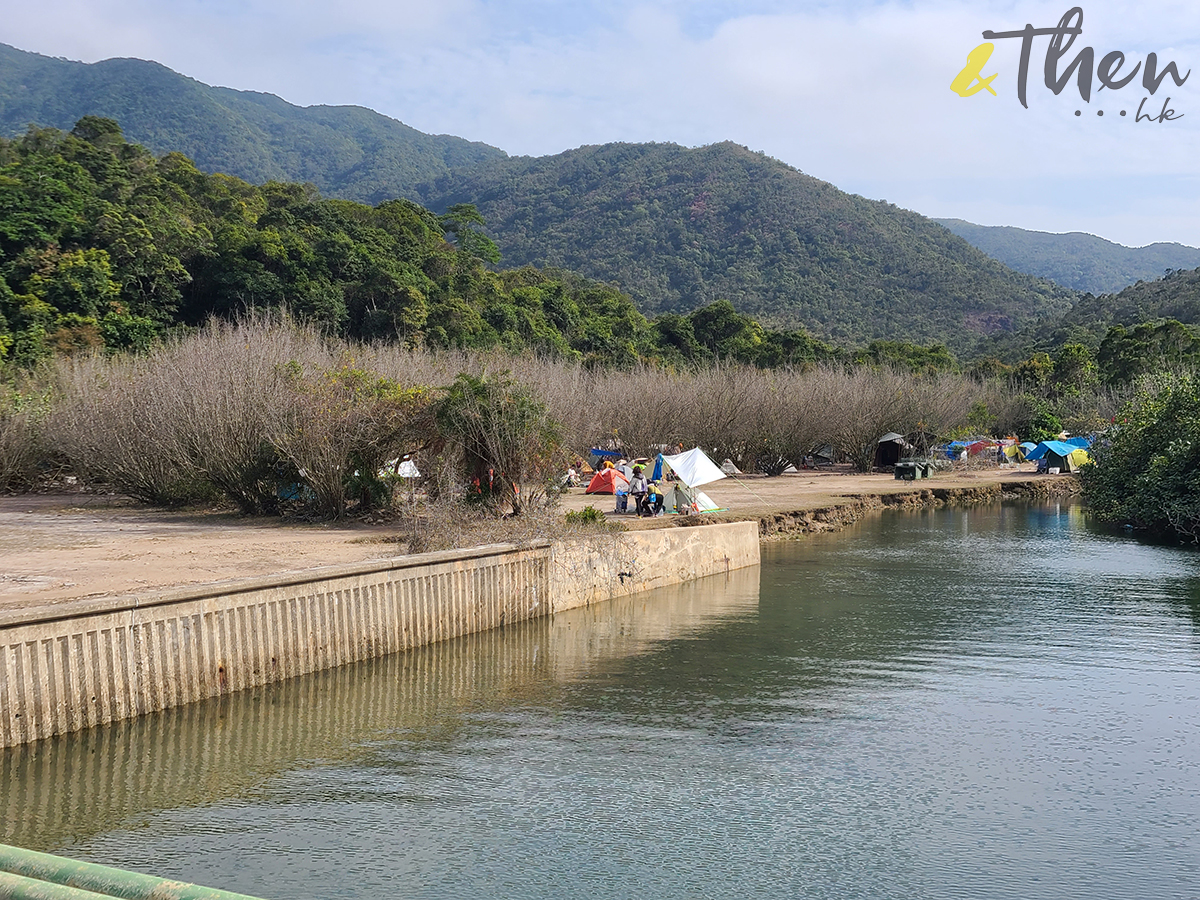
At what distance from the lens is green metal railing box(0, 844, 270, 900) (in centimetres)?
367

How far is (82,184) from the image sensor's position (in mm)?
62062

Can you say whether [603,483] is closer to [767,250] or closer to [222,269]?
[222,269]

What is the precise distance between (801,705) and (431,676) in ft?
18.2

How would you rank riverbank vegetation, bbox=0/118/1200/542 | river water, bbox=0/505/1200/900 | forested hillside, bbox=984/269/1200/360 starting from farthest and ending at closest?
1. forested hillside, bbox=984/269/1200/360
2. riverbank vegetation, bbox=0/118/1200/542
3. river water, bbox=0/505/1200/900

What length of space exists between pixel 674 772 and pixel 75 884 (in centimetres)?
884

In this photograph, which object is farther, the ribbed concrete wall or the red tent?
the red tent

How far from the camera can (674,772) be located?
12.0 metres

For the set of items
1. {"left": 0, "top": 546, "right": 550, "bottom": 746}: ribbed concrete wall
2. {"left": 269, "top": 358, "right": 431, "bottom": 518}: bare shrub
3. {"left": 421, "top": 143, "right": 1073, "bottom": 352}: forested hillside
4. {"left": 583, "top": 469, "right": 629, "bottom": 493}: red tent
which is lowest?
{"left": 0, "top": 546, "right": 550, "bottom": 746}: ribbed concrete wall

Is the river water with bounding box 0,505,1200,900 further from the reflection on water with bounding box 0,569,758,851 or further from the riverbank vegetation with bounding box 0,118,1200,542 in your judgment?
the riverbank vegetation with bounding box 0,118,1200,542

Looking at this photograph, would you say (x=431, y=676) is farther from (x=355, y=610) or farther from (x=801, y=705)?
(x=801, y=705)

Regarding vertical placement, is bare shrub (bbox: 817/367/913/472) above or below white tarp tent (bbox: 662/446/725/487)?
above

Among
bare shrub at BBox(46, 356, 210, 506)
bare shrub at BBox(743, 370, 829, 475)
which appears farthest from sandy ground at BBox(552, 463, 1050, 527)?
bare shrub at BBox(46, 356, 210, 506)

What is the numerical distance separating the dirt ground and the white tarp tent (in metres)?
1.87

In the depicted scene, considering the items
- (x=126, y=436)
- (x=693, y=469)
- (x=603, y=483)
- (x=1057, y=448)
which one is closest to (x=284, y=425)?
(x=126, y=436)
